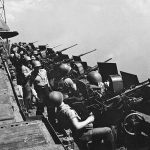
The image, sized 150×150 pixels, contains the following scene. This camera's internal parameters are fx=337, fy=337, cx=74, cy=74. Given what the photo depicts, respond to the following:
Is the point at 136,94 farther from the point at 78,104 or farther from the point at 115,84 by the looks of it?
the point at 78,104

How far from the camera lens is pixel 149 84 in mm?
9180

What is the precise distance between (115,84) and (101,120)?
42.3 inches

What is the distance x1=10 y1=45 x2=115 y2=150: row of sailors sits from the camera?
7.14m

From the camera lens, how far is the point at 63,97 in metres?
10.4

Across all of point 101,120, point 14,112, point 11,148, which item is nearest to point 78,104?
point 101,120

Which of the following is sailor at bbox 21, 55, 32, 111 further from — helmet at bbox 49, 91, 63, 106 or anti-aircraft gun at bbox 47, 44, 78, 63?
anti-aircraft gun at bbox 47, 44, 78, 63

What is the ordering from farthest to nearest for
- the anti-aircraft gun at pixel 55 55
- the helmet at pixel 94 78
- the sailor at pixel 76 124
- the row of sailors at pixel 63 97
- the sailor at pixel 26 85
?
the anti-aircraft gun at pixel 55 55 → the sailor at pixel 26 85 → the helmet at pixel 94 78 → the row of sailors at pixel 63 97 → the sailor at pixel 76 124

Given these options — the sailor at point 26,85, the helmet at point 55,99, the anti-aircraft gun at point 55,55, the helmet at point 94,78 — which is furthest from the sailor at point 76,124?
the anti-aircraft gun at point 55,55

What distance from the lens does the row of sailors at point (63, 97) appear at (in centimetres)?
714

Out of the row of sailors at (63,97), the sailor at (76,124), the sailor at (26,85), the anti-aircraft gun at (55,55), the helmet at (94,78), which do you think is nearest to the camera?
the sailor at (76,124)

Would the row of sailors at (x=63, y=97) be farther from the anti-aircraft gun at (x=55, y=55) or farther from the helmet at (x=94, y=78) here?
the anti-aircraft gun at (x=55, y=55)

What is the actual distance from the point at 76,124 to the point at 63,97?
349cm

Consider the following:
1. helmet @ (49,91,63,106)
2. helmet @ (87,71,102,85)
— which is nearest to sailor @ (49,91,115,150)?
helmet @ (49,91,63,106)

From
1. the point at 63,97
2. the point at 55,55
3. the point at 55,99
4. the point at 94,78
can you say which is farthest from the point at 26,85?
the point at 55,55
